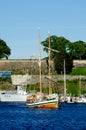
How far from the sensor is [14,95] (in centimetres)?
12800

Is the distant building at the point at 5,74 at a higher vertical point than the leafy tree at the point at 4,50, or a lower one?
lower

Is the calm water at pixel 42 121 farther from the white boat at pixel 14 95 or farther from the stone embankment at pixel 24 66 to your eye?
the stone embankment at pixel 24 66

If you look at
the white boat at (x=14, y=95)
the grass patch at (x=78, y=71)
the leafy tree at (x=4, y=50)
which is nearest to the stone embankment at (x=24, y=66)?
the grass patch at (x=78, y=71)

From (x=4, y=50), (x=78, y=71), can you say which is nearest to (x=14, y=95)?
(x=78, y=71)

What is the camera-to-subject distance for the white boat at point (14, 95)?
4993 inches

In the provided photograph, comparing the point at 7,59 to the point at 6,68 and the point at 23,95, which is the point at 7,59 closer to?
the point at 6,68

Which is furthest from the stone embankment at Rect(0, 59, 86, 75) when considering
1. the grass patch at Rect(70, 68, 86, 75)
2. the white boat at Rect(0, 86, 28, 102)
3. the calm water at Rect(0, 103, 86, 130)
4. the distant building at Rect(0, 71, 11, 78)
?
the calm water at Rect(0, 103, 86, 130)

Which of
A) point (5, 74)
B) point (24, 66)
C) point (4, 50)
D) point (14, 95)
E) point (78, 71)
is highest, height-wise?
point (4, 50)

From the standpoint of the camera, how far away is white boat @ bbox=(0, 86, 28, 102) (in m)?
127

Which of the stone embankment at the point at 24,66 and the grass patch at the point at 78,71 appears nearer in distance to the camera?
the grass patch at the point at 78,71

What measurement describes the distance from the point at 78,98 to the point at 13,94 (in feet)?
36.2

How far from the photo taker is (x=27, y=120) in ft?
258

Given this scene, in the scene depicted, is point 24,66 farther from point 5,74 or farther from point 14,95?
point 14,95

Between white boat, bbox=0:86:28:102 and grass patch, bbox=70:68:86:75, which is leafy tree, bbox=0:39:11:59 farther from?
white boat, bbox=0:86:28:102
